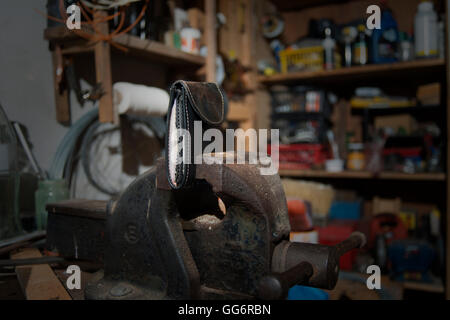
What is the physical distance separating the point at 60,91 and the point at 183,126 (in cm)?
81

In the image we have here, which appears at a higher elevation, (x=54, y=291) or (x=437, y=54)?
(x=437, y=54)

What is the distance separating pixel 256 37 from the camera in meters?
2.64

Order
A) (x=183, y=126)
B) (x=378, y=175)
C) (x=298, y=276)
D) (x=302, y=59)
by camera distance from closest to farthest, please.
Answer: (x=298, y=276) < (x=183, y=126) < (x=378, y=175) < (x=302, y=59)

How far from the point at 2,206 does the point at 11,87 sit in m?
0.37

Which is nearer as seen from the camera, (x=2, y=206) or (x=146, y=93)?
(x=2, y=206)

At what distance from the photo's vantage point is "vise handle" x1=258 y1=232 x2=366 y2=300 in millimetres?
577

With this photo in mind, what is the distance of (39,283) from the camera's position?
0.90 m

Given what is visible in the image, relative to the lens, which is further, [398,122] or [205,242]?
[398,122]

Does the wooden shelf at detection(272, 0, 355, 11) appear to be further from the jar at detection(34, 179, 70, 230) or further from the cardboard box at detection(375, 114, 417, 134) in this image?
the jar at detection(34, 179, 70, 230)

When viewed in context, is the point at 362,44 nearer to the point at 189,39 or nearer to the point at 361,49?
the point at 361,49

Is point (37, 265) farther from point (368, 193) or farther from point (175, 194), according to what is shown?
point (368, 193)

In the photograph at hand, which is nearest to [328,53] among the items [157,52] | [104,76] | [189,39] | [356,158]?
[356,158]

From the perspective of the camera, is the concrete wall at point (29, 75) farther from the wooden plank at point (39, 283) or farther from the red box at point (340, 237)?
the red box at point (340, 237)

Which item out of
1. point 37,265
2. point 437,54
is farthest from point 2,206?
point 437,54
